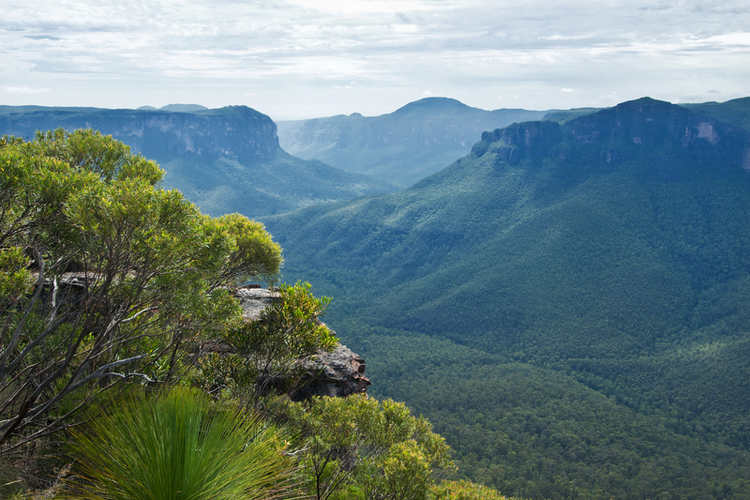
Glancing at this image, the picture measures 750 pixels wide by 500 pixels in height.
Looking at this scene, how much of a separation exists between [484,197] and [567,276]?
146 ft

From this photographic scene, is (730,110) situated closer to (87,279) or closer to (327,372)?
(327,372)

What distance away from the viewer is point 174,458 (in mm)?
4586

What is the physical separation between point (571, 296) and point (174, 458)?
3856 inches

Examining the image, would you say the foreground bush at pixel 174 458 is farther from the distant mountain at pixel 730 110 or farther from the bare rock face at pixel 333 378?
the distant mountain at pixel 730 110

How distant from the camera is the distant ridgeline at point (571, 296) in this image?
178 ft

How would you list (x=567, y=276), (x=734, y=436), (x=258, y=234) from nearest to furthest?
(x=258, y=234)
(x=734, y=436)
(x=567, y=276)

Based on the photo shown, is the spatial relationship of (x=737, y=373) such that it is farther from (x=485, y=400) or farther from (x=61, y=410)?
(x=61, y=410)

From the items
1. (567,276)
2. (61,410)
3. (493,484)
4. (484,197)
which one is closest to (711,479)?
(493,484)

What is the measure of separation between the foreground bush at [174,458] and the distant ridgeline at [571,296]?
1800 inches

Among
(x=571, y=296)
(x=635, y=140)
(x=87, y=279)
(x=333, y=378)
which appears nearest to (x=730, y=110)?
(x=635, y=140)

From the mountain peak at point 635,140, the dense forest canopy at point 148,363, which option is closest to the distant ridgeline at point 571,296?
the mountain peak at point 635,140

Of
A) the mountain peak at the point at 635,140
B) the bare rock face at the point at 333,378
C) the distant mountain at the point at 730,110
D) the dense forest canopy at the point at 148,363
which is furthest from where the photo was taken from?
the distant mountain at the point at 730,110

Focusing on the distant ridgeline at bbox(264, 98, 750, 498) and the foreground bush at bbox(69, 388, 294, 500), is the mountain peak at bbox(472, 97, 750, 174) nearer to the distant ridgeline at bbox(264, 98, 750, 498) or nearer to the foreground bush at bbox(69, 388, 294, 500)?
the distant ridgeline at bbox(264, 98, 750, 498)

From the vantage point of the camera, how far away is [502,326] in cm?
9162
